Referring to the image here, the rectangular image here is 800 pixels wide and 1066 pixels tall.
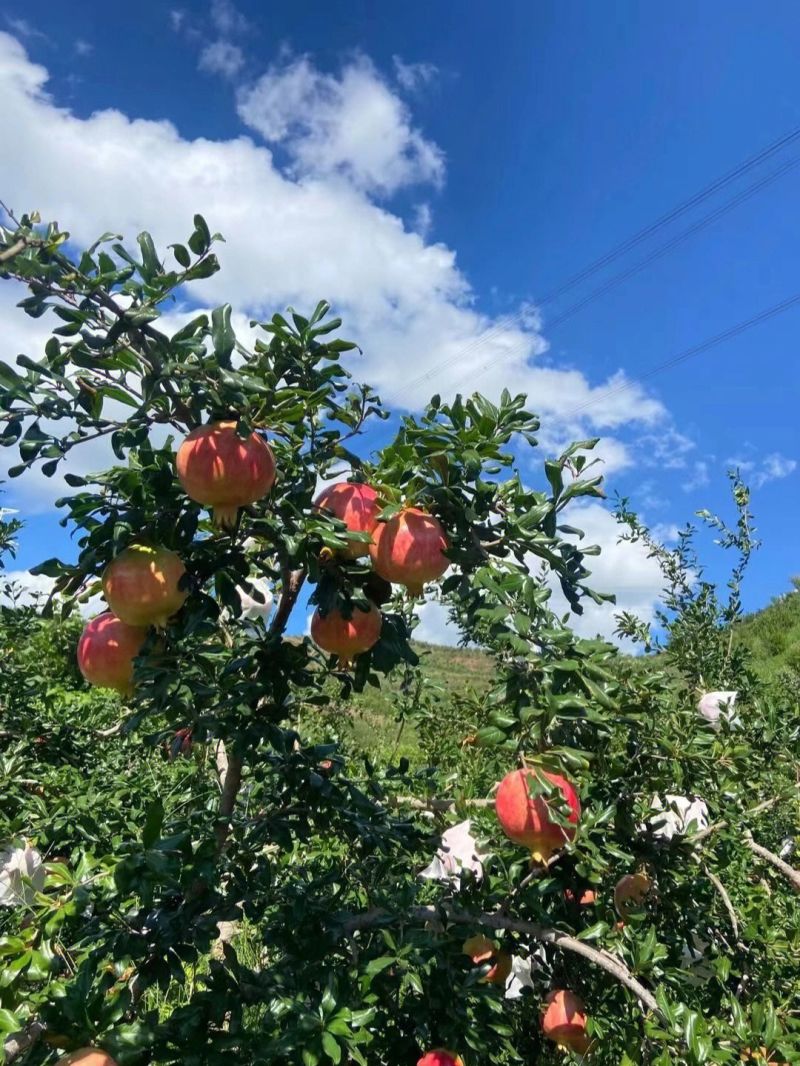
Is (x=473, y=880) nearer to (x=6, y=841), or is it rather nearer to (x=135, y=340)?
(x=6, y=841)

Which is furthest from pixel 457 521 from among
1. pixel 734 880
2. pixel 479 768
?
pixel 479 768

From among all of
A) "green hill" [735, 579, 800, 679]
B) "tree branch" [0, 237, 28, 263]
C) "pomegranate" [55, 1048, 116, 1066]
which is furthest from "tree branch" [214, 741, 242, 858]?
"green hill" [735, 579, 800, 679]

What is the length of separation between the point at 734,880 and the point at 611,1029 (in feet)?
2.28

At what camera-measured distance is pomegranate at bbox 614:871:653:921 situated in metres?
1.78

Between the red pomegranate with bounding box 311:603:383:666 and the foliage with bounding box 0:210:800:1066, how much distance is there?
2.1 inches

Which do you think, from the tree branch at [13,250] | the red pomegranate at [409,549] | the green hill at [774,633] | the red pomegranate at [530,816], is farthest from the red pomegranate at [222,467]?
the green hill at [774,633]

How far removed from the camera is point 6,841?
2.08 metres

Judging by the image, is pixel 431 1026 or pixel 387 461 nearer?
pixel 387 461

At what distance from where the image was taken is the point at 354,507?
121 cm

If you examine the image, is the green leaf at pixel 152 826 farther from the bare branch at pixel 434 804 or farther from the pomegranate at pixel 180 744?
the bare branch at pixel 434 804

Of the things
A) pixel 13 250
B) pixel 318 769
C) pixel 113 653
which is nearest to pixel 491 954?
pixel 318 769

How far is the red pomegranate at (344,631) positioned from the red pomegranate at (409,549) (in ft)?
0.36

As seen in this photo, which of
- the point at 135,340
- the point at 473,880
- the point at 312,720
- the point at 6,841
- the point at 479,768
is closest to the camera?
the point at 135,340

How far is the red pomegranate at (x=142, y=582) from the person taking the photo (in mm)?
1156
